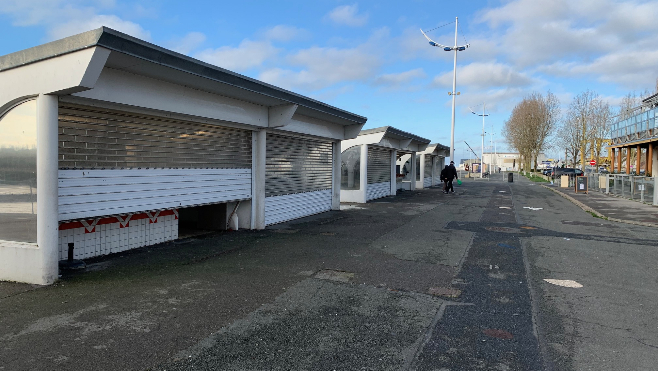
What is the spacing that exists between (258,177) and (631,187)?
1992 centimetres

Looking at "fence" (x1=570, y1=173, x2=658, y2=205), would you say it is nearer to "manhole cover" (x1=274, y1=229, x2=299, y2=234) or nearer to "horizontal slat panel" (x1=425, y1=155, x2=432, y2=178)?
"horizontal slat panel" (x1=425, y1=155, x2=432, y2=178)

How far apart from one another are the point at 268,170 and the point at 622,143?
114 ft

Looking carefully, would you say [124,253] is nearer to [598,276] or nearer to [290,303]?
[290,303]

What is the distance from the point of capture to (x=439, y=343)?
422 cm

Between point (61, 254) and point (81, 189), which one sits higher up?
point (81, 189)

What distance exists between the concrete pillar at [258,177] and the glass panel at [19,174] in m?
→ 5.60

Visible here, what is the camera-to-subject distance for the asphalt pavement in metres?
3.87

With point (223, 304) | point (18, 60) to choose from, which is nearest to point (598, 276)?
point (223, 304)

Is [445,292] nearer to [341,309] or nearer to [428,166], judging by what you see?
[341,309]

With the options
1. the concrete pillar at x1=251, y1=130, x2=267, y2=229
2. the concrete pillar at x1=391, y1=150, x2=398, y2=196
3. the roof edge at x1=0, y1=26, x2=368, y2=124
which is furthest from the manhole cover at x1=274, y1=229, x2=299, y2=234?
the concrete pillar at x1=391, y1=150, x2=398, y2=196

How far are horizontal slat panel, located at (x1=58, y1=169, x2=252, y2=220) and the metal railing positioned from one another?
18.5m

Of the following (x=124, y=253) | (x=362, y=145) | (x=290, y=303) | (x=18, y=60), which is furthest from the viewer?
(x=362, y=145)

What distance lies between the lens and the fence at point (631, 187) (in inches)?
749

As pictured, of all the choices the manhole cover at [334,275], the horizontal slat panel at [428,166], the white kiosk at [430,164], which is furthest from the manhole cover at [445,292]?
the horizontal slat panel at [428,166]
